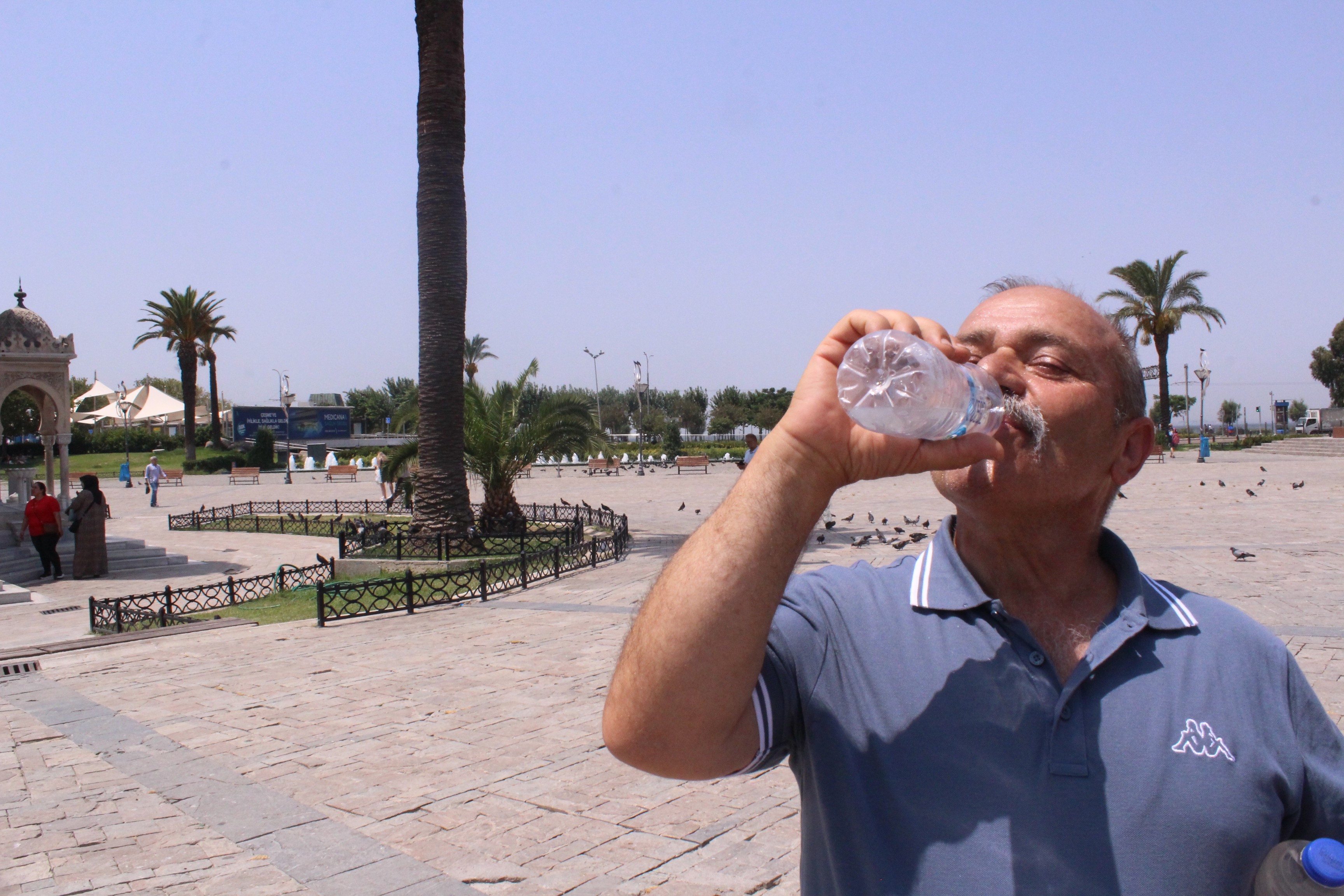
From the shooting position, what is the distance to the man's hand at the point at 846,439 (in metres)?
1.42

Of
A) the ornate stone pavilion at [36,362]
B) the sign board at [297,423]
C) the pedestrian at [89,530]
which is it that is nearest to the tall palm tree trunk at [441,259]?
the pedestrian at [89,530]

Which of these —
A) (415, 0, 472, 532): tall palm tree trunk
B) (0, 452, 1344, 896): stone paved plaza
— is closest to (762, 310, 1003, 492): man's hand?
(0, 452, 1344, 896): stone paved plaza

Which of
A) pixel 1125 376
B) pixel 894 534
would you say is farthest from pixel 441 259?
pixel 1125 376

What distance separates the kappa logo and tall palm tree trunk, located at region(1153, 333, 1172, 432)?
→ 4905 centimetres

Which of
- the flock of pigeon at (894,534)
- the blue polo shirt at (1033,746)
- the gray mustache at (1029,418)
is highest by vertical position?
the gray mustache at (1029,418)

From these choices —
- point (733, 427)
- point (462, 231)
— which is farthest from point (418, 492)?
point (733, 427)

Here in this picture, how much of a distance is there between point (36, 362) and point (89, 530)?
5.21 m

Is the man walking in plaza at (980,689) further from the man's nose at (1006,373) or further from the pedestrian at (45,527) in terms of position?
the pedestrian at (45,527)

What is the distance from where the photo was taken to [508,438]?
1753cm

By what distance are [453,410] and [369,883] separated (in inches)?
453

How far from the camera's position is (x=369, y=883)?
390 cm

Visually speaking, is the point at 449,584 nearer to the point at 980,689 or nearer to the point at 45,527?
the point at 45,527

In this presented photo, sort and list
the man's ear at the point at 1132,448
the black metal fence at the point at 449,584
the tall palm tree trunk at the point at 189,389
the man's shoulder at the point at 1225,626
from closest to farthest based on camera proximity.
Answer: the man's shoulder at the point at 1225,626
the man's ear at the point at 1132,448
the black metal fence at the point at 449,584
the tall palm tree trunk at the point at 189,389

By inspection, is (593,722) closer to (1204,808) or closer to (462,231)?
(1204,808)
